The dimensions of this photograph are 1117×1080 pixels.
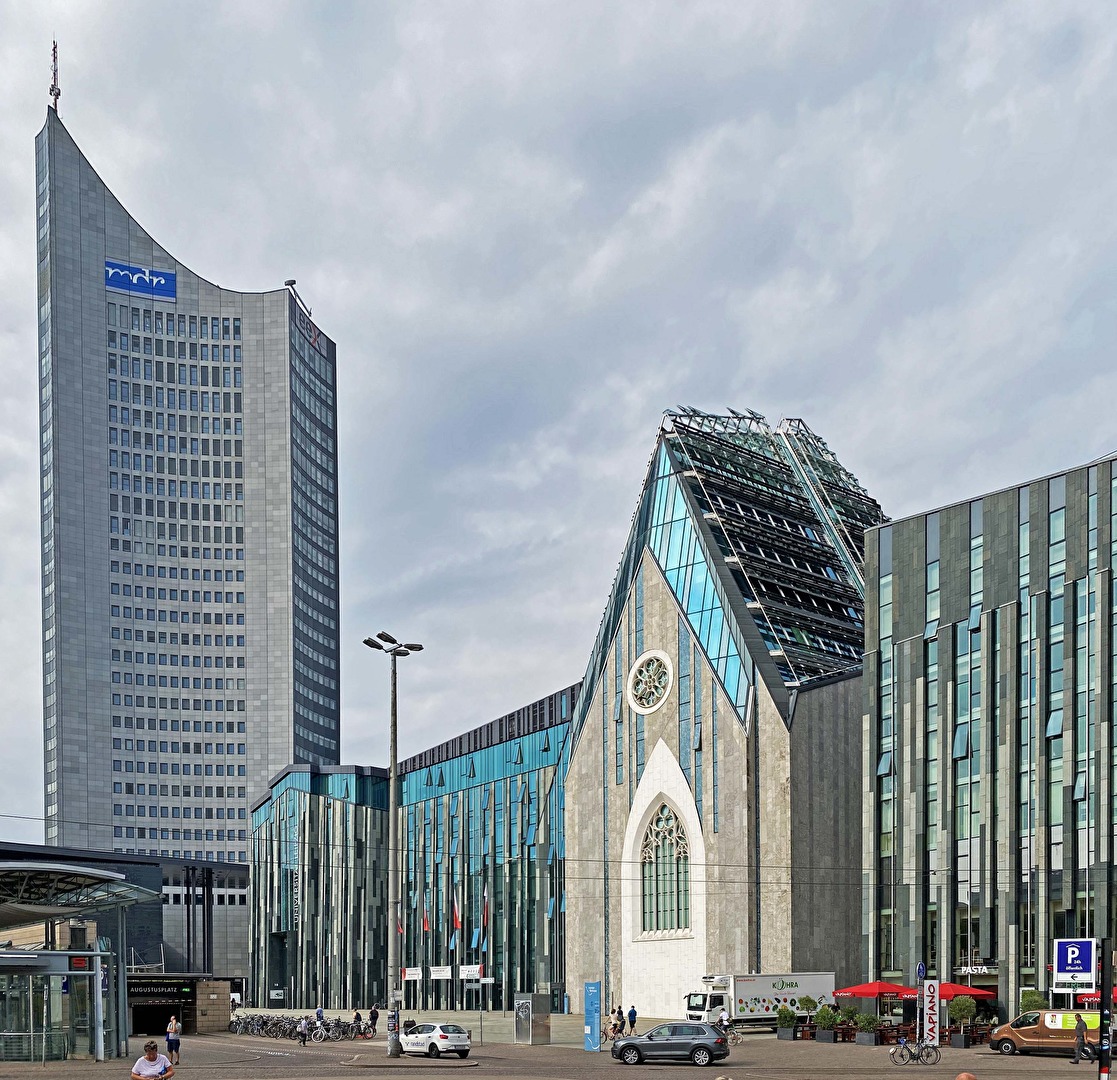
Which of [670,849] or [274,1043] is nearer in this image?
[274,1043]

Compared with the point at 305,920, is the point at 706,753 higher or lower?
higher

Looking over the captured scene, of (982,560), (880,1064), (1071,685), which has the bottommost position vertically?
(880,1064)

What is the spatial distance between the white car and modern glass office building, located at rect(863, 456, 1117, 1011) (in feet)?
74.9

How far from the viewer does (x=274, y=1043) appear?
76.8 metres

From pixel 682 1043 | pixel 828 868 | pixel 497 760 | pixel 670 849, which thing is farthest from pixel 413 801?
pixel 682 1043

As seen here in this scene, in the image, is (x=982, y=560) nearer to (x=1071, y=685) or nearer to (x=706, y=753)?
(x=1071, y=685)

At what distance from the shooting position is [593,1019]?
6025 cm

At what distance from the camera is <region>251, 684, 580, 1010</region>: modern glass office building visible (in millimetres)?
100312

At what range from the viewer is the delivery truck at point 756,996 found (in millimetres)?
66125

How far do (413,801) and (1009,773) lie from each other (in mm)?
62626

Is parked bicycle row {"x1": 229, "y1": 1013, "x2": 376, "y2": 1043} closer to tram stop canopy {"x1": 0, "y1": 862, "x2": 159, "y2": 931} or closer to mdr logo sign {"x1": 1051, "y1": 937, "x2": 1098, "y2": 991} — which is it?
tram stop canopy {"x1": 0, "y1": 862, "x2": 159, "y2": 931}

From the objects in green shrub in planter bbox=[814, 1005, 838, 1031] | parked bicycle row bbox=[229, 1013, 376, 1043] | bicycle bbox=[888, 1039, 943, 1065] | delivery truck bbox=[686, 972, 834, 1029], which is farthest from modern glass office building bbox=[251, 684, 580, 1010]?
bicycle bbox=[888, 1039, 943, 1065]

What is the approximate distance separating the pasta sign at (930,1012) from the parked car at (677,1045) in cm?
620

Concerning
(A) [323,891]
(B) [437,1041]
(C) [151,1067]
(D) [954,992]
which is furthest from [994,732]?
(A) [323,891]
